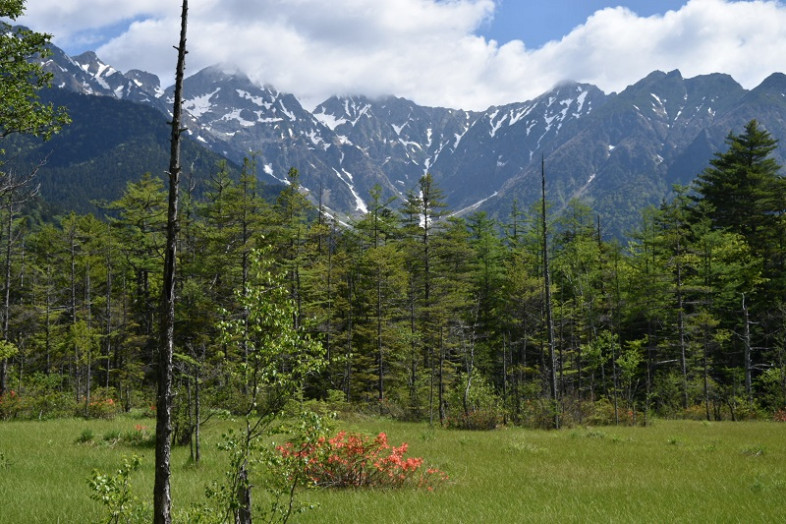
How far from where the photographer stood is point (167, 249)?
A: 4.96 m

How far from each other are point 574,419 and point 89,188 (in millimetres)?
182810

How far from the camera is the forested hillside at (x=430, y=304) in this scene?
2655 cm

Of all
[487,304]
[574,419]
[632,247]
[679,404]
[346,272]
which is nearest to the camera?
[574,419]

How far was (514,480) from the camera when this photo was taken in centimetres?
1025

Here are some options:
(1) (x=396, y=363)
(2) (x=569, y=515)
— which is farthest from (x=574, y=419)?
(2) (x=569, y=515)

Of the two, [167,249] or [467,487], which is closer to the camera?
[167,249]

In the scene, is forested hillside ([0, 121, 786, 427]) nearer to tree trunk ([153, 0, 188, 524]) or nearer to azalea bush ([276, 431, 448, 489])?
azalea bush ([276, 431, 448, 489])

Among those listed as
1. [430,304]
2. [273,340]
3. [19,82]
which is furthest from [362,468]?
[430,304]

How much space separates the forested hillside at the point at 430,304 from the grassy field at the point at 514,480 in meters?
7.34

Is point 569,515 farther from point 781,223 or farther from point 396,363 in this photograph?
point 781,223

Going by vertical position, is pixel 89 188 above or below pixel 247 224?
above

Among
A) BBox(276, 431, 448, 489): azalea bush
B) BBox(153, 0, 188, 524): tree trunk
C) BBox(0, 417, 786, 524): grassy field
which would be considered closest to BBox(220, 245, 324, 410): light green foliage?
BBox(153, 0, 188, 524): tree trunk

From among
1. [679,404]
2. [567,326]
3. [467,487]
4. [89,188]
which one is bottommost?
[679,404]

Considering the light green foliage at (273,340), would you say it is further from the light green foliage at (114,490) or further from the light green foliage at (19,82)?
the light green foliage at (19,82)
